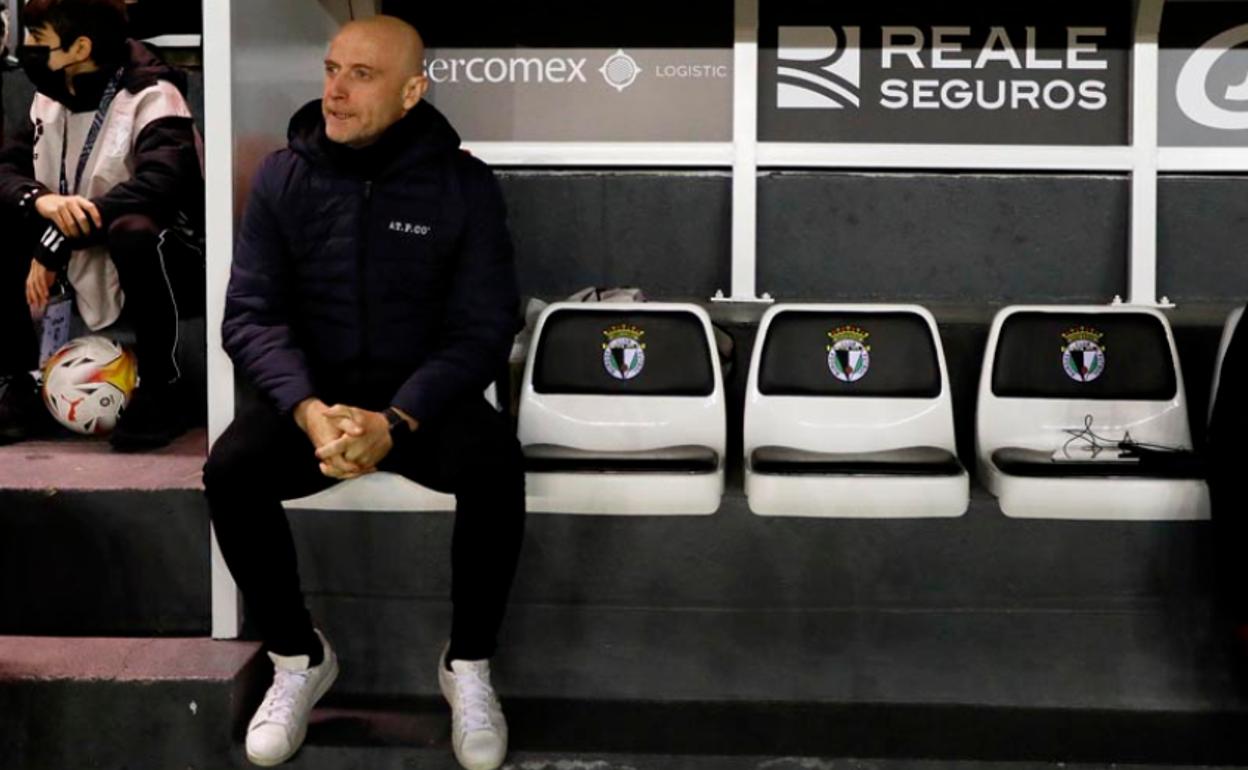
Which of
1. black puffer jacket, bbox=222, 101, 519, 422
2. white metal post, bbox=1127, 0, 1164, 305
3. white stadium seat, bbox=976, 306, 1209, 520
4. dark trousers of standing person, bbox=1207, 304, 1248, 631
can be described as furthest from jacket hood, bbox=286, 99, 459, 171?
white metal post, bbox=1127, 0, 1164, 305

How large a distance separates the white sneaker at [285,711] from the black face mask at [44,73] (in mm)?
1639

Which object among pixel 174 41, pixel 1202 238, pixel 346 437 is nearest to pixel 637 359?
pixel 346 437

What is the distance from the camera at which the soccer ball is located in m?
3.04

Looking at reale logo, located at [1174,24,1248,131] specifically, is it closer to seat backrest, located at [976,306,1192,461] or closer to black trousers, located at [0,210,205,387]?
seat backrest, located at [976,306,1192,461]

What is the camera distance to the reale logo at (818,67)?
3635 mm

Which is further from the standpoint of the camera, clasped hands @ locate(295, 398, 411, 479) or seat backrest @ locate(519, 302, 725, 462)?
seat backrest @ locate(519, 302, 725, 462)

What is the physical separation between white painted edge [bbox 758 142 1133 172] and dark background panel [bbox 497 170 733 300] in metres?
0.21

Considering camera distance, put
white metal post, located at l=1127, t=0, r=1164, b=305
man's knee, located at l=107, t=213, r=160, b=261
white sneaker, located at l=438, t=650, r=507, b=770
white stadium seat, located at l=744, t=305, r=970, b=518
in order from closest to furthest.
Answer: white sneaker, located at l=438, t=650, r=507, b=770
white stadium seat, located at l=744, t=305, r=970, b=518
man's knee, located at l=107, t=213, r=160, b=261
white metal post, located at l=1127, t=0, r=1164, b=305

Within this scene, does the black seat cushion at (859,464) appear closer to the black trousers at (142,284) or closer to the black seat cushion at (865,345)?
the black seat cushion at (865,345)

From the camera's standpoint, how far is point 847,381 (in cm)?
281

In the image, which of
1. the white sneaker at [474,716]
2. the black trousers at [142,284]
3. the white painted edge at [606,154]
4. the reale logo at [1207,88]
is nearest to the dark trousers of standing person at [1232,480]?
the reale logo at [1207,88]

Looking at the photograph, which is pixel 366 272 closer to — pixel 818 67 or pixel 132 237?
pixel 132 237

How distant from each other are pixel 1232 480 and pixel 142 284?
2468 millimetres

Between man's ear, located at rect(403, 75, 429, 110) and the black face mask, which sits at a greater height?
the black face mask
